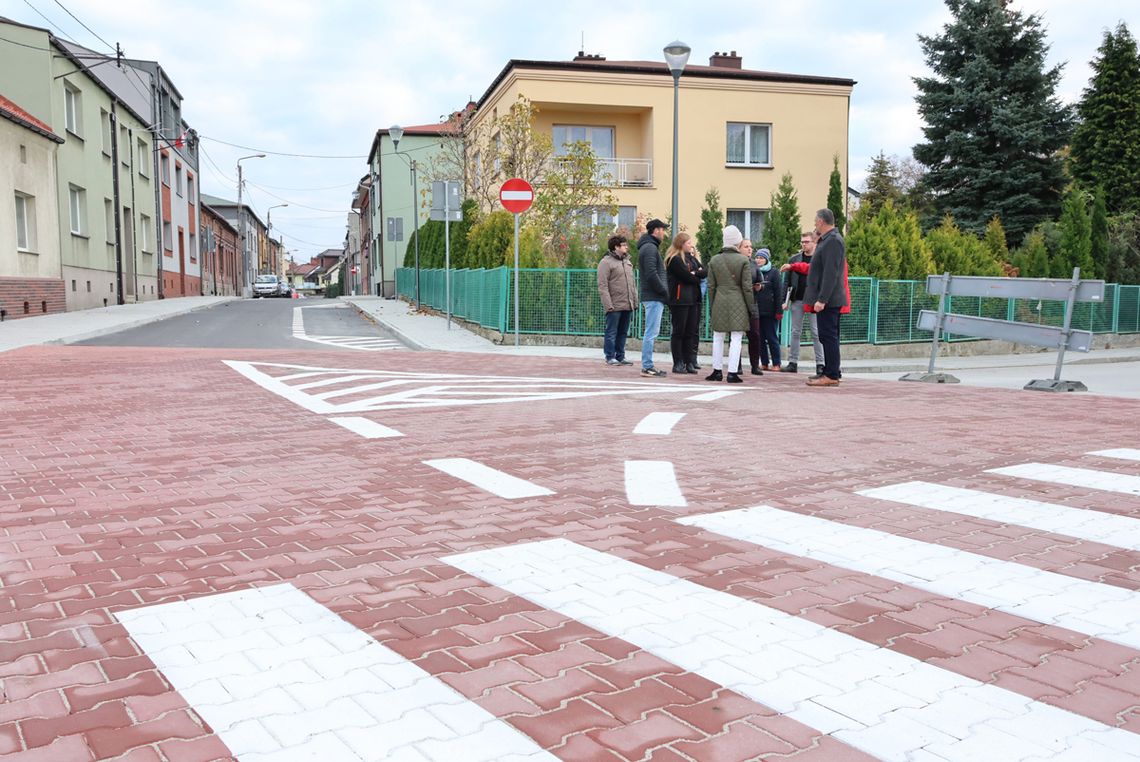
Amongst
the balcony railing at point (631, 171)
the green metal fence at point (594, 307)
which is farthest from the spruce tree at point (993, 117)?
the green metal fence at point (594, 307)

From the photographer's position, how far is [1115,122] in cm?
3206

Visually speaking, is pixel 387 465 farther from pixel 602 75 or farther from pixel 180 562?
pixel 602 75

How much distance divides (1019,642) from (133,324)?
23.1 m

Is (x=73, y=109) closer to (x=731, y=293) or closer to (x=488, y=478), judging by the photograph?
(x=731, y=293)

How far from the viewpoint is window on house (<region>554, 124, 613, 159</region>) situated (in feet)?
98.5

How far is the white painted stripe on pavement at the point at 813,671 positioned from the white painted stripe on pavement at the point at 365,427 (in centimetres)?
360

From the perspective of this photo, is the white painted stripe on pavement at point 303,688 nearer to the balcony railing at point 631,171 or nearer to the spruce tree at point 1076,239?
the spruce tree at point 1076,239

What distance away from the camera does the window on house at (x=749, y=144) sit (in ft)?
99.8

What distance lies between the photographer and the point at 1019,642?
317cm

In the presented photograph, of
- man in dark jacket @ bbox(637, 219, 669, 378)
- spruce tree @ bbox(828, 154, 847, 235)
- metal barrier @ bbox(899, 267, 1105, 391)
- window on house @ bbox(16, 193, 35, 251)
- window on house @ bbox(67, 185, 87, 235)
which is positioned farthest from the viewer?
window on house @ bbox(67, 185, 87, 235)

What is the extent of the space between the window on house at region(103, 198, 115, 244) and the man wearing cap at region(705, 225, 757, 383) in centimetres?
2555

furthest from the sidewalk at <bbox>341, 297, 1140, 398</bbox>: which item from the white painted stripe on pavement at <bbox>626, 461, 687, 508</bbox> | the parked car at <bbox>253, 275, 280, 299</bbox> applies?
the parked car at <bbox>253, 275, 280, 299</bbox>

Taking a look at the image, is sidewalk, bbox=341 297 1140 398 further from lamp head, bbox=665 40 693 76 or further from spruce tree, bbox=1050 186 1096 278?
lamp head, bbox=665 40 693 76

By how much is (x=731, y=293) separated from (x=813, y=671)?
366 inches
